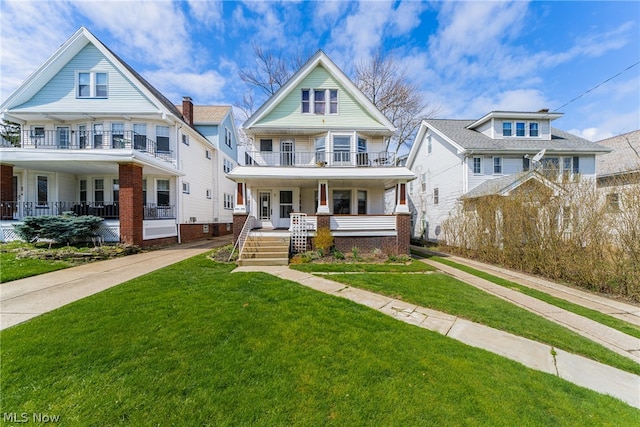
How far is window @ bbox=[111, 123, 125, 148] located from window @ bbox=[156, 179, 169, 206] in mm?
2750

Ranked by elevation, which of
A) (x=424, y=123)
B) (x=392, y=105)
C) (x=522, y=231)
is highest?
(x=392, y=105)

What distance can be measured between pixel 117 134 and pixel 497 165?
24075 mm

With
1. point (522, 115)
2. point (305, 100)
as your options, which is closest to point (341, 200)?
point (305, 100)

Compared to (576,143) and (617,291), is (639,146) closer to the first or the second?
(576,143)

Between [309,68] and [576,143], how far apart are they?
783 inches

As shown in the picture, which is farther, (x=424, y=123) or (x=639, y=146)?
(x=424, y=123)

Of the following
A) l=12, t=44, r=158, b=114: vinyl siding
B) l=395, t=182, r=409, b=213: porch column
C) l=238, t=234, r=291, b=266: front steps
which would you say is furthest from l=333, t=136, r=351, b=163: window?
l=12, t=44, r=158, b=114: vinyl siding

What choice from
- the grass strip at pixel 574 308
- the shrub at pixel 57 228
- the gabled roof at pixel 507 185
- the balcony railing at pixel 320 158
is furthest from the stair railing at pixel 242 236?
the gabled roof at pixel 507 185

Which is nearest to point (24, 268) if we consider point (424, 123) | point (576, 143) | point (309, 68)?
point (309, 68)

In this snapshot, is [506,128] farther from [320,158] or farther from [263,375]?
[263,375]

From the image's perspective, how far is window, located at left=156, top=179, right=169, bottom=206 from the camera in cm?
1523

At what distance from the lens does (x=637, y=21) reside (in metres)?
7.68

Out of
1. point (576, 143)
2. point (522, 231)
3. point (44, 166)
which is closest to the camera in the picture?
point (522, 231)

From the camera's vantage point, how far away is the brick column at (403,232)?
11.3m
